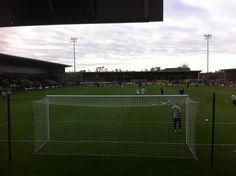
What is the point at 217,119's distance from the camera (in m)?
20.4

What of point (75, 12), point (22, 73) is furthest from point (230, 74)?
point (75, 12)

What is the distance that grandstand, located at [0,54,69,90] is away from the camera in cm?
6325

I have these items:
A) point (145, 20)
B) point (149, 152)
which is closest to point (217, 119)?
point (149, 152)

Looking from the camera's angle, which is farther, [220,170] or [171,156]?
[171,156]

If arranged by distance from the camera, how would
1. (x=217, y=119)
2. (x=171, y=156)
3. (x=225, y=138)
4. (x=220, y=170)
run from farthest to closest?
(x=217, y=119) → (x=225, y=138) → (x=171, y=156) → (x=220, y=170)

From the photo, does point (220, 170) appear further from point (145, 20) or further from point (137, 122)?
point (137, 122)

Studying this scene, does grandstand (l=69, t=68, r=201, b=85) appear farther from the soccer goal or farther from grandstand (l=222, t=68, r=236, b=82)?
the soccer goal

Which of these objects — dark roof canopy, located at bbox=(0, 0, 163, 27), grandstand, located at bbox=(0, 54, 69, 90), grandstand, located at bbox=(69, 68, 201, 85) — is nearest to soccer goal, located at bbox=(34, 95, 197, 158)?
dark roof canopy, located at bbox=(0, 0, 163, 27)

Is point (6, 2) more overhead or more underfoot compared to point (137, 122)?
more overhead

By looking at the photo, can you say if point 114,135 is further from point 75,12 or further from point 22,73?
point 22,73

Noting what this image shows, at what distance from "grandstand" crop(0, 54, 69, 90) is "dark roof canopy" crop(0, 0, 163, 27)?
48.6 metres

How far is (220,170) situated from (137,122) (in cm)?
927

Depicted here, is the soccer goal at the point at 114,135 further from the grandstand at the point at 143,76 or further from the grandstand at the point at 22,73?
the grandstand at the point at 143,76

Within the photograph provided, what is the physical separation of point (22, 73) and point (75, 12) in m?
75.3
